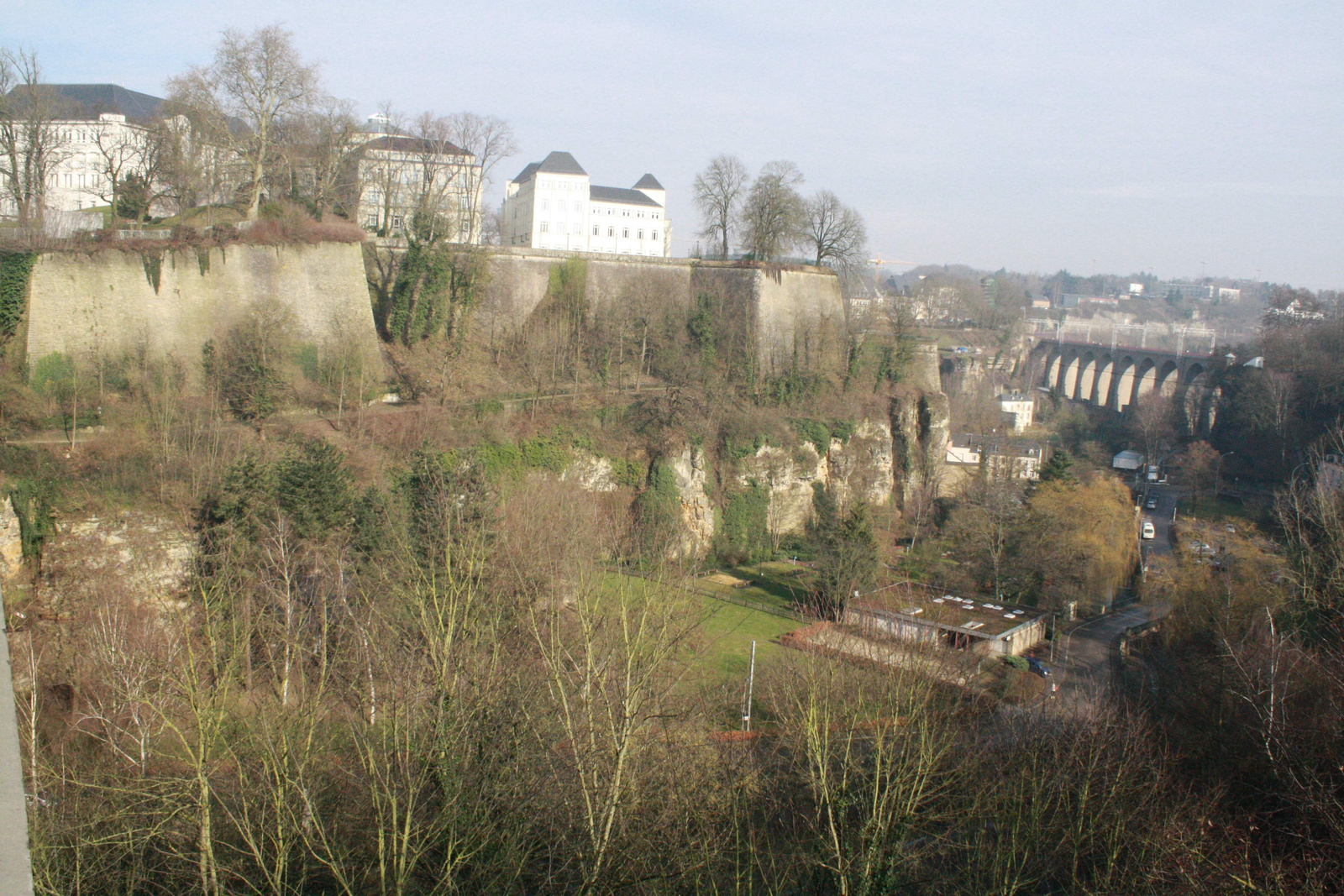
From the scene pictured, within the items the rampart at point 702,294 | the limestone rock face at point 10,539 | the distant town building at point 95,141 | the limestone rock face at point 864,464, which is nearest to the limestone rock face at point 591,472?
the rampart at point 702,294

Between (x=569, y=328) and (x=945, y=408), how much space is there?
15667 millimetres

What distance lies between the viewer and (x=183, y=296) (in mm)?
22625

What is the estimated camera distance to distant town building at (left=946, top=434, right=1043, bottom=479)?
37719mm

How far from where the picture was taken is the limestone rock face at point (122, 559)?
16438 mm

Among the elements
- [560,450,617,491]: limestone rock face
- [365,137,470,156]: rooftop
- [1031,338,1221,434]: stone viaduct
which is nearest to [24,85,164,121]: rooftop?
[365,137,470,156]: rooftop

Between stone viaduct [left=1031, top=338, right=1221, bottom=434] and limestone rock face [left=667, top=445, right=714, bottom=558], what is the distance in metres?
37.2

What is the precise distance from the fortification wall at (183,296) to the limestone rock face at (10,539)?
495 cm

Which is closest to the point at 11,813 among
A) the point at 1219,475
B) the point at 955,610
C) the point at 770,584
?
the point at 955,610

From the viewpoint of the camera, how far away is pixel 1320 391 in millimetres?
42219

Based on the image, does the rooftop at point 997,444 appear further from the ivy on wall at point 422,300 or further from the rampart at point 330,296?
the ivy on wall at point 422,300

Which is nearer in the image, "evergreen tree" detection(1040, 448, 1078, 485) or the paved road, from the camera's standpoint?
the paved road

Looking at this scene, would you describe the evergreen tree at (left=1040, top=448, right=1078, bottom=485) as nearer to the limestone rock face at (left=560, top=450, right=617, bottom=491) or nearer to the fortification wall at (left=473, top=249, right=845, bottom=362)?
the fortification wall at (left=473, top=249, right=845, bottom=362)

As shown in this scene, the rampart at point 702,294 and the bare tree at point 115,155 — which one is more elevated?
the bare tree at point 115,155

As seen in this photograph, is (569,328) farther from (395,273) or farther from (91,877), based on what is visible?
(91,877)
